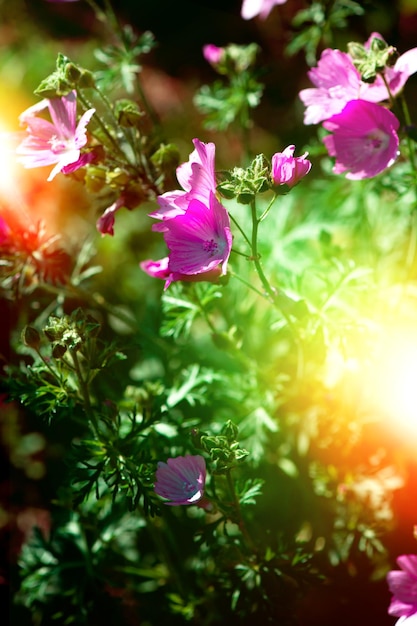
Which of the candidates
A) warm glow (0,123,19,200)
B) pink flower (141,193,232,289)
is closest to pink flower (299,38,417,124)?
pink flower (141,193,232,289)

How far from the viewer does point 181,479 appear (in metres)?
1.06

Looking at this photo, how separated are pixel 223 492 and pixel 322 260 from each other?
0.64 m

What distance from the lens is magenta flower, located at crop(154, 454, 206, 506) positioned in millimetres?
1022

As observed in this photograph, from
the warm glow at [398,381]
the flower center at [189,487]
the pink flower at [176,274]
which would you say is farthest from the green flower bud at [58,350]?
the warm glow at [398,381]

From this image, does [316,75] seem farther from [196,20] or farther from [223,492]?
[196,20]

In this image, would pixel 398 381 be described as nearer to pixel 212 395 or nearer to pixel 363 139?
pixel 212 395

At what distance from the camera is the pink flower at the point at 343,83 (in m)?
1.09

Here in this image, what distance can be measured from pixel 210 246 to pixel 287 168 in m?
0.17

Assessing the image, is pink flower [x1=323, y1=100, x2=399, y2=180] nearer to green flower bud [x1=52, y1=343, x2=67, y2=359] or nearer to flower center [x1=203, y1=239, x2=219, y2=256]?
flower center [x1=203, y1=239, x2=219, y2=256]

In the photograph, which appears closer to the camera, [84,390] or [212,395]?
[84,390]

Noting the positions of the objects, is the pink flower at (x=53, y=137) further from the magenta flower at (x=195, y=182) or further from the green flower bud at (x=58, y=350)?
the green flower bud at (x=58, y=350)

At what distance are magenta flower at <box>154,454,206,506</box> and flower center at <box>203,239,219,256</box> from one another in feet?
1.12

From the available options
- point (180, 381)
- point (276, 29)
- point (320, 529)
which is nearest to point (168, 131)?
point (276, 29)

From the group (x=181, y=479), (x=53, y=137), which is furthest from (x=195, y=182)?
(x=181, y=479)
